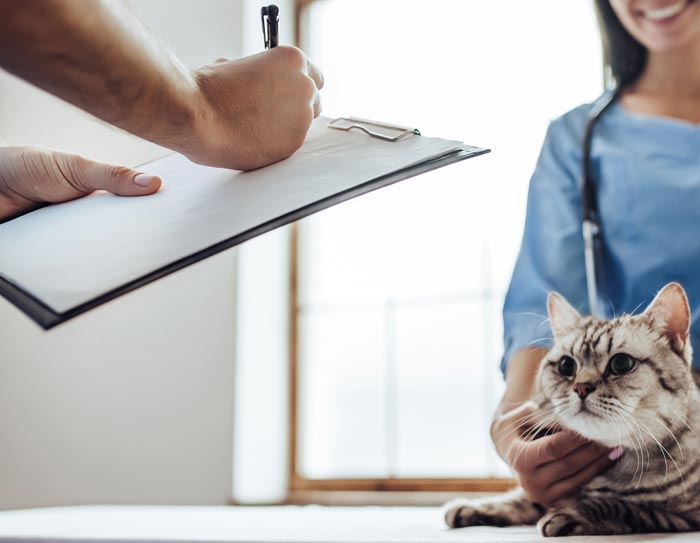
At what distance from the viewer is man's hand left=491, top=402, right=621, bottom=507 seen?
1.93 ft

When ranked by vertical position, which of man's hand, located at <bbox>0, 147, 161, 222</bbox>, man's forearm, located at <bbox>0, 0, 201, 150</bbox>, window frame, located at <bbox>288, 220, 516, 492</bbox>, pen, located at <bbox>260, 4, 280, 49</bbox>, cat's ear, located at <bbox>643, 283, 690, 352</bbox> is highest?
pen, located at <bbox>260, 4, 280, 49</bbox>

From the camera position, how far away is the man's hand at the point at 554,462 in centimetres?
59

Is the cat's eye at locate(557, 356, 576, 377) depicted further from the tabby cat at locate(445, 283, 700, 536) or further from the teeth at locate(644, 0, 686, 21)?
the teeth at locate(644, 0, 686, 21)

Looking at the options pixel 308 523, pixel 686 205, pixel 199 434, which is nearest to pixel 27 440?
pixel 199 434

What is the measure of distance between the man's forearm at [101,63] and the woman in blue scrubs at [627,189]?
45 cm

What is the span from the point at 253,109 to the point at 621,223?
56 centimetres

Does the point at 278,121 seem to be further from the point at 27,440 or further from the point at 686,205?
the point at 27,440

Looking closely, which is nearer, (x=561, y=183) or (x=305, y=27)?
(x=561, y=183)

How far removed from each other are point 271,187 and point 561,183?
0.60m

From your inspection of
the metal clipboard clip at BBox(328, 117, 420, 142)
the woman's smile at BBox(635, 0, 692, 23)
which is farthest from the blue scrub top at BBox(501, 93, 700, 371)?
the metal clipboard clip at BBox(328, 117, 420, 142)

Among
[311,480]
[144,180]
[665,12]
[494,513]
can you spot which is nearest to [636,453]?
[494,513]

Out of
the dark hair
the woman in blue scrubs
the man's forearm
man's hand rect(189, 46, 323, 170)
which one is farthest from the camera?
the dark hair

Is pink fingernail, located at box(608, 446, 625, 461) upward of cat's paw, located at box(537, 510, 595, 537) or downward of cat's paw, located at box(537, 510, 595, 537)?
upward

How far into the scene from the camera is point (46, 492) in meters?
1.80
